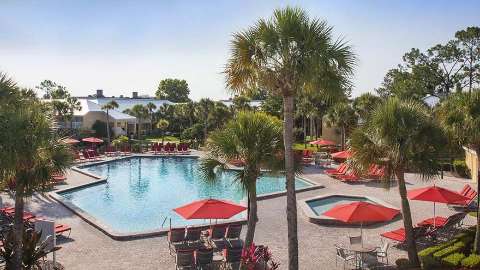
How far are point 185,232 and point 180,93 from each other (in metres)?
102

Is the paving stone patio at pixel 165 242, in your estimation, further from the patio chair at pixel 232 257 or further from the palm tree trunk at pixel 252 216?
the palm tree trunk at pixel 252 216

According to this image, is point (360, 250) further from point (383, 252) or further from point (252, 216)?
point (252, 216)

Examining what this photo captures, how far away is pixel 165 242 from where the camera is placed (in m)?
15.6

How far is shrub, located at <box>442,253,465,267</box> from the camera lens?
1166 cm

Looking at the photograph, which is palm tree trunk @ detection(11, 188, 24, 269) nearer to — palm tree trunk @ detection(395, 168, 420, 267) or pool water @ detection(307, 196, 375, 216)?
palm tree trunk @ detection(395, 168, 420, 267)

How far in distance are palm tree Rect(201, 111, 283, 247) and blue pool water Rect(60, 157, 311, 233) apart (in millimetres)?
3230

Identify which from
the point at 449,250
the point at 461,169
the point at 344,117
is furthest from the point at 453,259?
the point at 344,117

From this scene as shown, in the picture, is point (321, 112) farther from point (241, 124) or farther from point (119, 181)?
point (241, 124)

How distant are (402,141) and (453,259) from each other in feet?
→ 10.9

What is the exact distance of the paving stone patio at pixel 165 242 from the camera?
13609 millimetres

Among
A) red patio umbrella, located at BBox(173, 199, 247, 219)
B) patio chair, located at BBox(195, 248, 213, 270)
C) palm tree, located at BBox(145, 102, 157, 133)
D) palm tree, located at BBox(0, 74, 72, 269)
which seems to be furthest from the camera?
palm tree, located at BBox(145, 102, 157, 133)

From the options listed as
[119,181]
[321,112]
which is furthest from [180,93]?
[119,181]

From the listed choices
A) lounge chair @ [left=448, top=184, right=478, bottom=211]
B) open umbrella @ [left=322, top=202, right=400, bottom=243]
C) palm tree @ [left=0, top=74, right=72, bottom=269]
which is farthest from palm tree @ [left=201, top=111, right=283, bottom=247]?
lounge chair @ [left=448, top=184, right=478, bottom=211]

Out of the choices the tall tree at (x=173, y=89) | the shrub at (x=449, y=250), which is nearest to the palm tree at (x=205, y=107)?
the shrub at (x=449, y=250)
